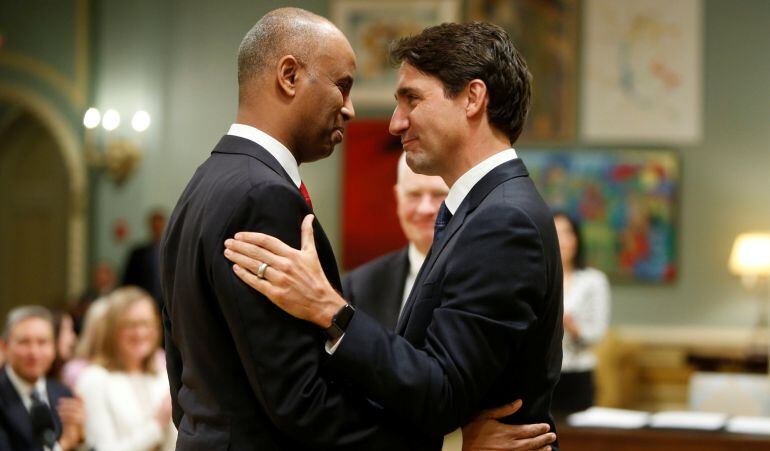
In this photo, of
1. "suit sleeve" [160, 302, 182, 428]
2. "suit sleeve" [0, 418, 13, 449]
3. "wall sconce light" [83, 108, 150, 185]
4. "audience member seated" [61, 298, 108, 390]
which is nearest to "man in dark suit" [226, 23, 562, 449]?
"suit sleeve" [160, 302, 182, 428]

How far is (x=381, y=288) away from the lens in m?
3.52

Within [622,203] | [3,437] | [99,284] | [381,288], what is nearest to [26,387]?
[3,437]

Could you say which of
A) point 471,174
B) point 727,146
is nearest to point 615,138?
point 727,146

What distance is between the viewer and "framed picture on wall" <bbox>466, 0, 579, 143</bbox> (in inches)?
379

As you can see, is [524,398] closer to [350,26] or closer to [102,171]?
[350,26]

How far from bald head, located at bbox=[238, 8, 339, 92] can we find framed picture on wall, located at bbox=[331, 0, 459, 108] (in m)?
7.51

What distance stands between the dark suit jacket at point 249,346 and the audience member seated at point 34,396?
1.82m

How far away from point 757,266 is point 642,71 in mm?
2002

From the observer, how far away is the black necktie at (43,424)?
389cm

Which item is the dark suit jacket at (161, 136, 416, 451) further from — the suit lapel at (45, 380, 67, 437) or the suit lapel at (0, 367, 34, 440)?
the suit lapel at (45, 380, 67, 437)

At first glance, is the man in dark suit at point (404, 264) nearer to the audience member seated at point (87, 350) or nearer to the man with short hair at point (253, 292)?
the man with short hair at point (253, 292)

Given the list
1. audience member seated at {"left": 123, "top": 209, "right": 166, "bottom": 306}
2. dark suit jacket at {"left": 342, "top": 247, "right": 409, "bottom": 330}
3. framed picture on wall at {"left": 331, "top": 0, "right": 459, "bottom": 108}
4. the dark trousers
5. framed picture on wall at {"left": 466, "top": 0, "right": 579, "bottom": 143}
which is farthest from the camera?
framed picture on wall at {"left": 331, "top": 0, "right": 459, "bottom": 108}

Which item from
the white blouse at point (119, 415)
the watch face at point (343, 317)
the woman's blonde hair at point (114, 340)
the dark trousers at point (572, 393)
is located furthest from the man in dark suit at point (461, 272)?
the dark trousers at point (572, 393)

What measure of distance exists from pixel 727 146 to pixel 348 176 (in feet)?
11.2
